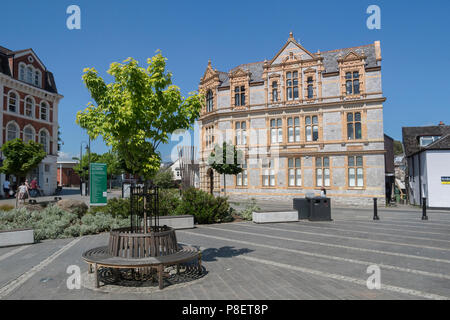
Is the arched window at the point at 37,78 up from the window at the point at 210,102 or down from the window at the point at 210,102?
up

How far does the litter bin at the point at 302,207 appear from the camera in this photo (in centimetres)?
1577

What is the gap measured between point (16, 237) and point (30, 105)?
98.2ft

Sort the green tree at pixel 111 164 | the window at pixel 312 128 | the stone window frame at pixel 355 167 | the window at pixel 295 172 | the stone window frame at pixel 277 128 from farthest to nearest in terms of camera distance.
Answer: the green tree at pixel 111 164 < the stone window frame at pixel 277 128 < the window at pixel 295 172 < the window at pixel 312 128 < the stone window frame at pixel 355 167

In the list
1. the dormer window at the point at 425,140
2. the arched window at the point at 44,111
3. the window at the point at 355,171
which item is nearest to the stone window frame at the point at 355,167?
the window at the point at 355,171

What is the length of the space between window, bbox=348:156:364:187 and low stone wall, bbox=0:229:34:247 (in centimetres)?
2367

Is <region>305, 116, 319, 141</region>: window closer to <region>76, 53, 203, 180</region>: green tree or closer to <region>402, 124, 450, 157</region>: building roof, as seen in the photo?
<region>402, 124, 450, 157</region>: building roof

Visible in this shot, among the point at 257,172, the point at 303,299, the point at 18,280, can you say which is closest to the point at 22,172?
the point at 18,280

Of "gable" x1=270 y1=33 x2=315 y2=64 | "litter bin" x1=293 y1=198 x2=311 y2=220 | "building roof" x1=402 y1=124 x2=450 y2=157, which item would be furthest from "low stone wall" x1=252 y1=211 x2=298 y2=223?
"building roof" x1=402 y1=124 x2=450 y2=157

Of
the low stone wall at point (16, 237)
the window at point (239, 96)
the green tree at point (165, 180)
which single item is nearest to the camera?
the low stone wall at point (16, 237)

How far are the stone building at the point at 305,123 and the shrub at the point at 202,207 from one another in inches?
443

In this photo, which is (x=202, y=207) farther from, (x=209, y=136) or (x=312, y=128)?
(x=209, y=136)

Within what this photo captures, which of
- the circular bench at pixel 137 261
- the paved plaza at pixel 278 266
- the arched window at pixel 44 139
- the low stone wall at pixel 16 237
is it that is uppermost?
the arched window at pixel 44 139

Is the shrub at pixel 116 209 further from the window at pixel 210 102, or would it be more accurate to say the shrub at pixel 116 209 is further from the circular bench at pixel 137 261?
the window at pixel 210 102

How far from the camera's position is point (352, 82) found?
2653cm
